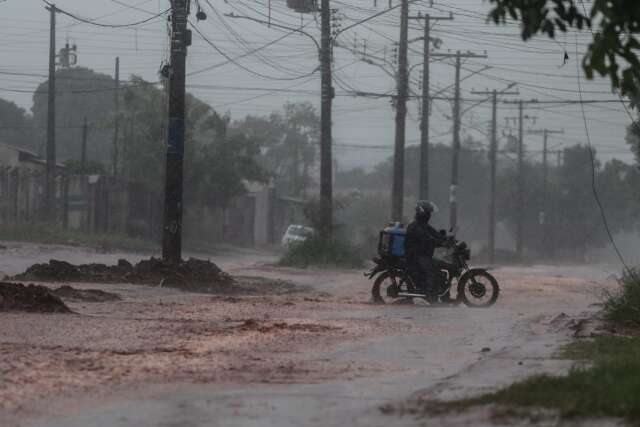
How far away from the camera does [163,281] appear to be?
22375 mm

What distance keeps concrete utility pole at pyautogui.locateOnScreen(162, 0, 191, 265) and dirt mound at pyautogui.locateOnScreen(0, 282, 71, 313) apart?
8203 mm

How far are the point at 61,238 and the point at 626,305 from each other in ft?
104

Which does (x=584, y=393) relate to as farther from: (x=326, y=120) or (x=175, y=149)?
(x=326, y=120)

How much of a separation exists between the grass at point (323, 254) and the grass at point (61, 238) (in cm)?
798

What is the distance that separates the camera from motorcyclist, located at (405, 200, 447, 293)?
18.8m

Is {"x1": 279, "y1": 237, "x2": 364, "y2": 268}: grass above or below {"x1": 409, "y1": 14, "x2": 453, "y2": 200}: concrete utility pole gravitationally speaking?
below

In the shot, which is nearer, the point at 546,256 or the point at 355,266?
the point at 355,266

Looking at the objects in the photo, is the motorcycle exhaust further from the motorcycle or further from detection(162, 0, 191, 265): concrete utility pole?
detection(162, 0, 191, 265): concrete utility pole

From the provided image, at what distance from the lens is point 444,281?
19.1m

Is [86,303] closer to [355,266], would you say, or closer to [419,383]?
[419,383]

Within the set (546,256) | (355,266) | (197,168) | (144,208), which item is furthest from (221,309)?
(546,256)

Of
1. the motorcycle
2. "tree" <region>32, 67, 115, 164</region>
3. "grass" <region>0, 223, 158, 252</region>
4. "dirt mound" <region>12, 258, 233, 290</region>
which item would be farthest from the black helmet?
"tree" <region>32, 67, 115, 164</region>

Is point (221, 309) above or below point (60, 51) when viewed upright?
below

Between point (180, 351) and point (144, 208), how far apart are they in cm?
4662
